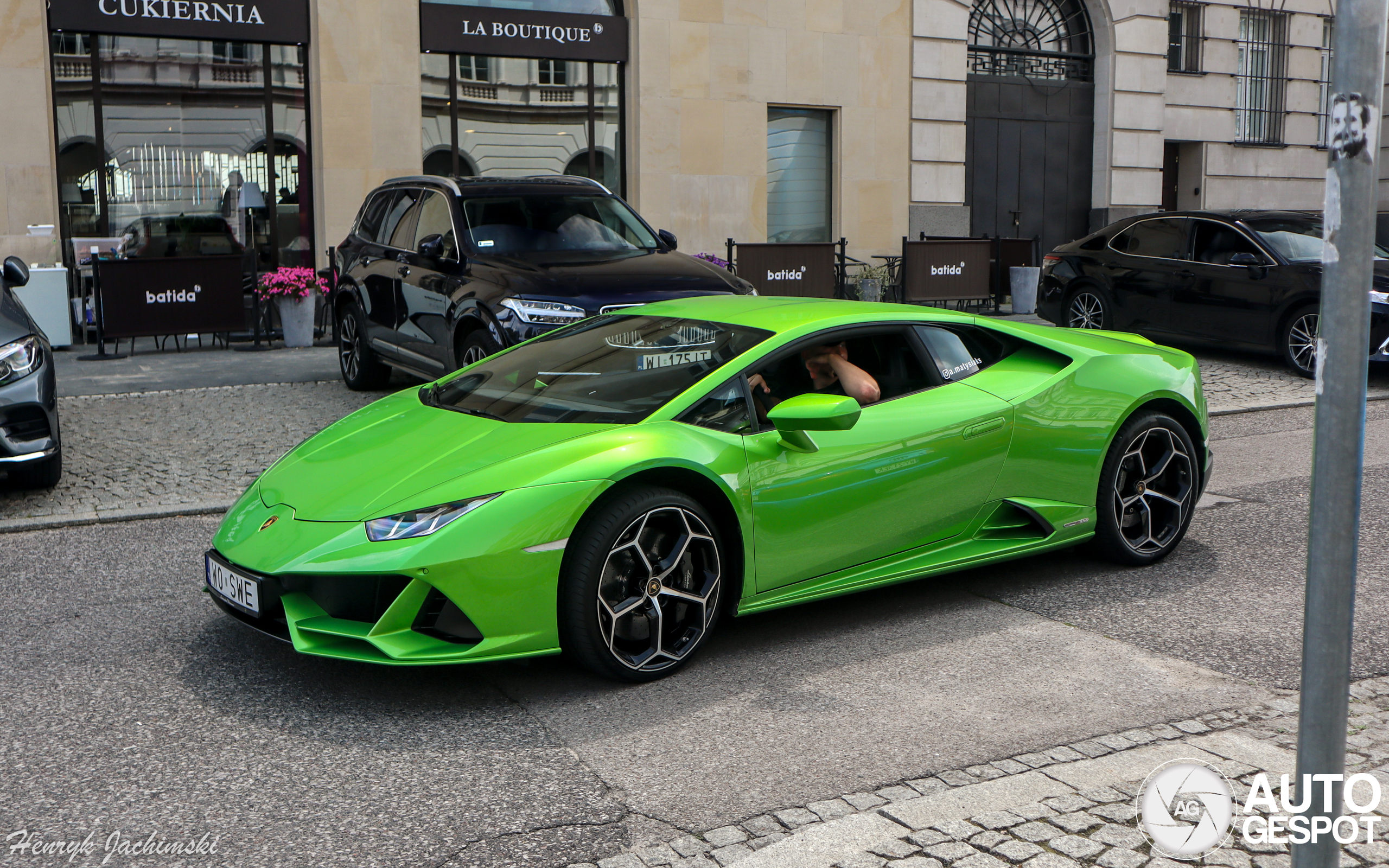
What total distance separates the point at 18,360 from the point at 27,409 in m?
0.31

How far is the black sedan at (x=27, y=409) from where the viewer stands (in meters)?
7.19

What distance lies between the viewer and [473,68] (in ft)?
60.1

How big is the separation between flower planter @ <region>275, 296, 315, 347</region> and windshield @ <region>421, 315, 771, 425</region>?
968cm

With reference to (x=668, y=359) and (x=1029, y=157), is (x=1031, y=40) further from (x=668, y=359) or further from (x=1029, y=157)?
(x=668, y=359)

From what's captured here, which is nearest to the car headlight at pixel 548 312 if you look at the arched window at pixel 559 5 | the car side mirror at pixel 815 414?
the car side mirror at pixel 815 414

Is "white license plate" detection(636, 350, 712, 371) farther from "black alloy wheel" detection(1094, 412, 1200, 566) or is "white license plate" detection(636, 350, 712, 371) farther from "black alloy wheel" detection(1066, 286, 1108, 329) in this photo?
"black alloy wheel" detection(1066, 286, 1108, 329)

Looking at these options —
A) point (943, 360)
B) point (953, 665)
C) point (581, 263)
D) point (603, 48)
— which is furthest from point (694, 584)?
point (603, 48)

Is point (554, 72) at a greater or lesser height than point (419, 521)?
greater

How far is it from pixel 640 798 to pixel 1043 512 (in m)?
2.65

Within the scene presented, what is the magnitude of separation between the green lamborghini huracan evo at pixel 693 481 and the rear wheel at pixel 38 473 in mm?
2664

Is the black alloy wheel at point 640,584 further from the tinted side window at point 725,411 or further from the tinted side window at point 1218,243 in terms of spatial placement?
the tinted side window at point 1218,243

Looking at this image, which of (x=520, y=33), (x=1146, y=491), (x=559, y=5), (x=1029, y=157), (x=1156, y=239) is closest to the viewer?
(x=1146, y=491)

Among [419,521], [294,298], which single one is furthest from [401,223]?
[419,521]

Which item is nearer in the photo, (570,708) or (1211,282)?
(570,708)
